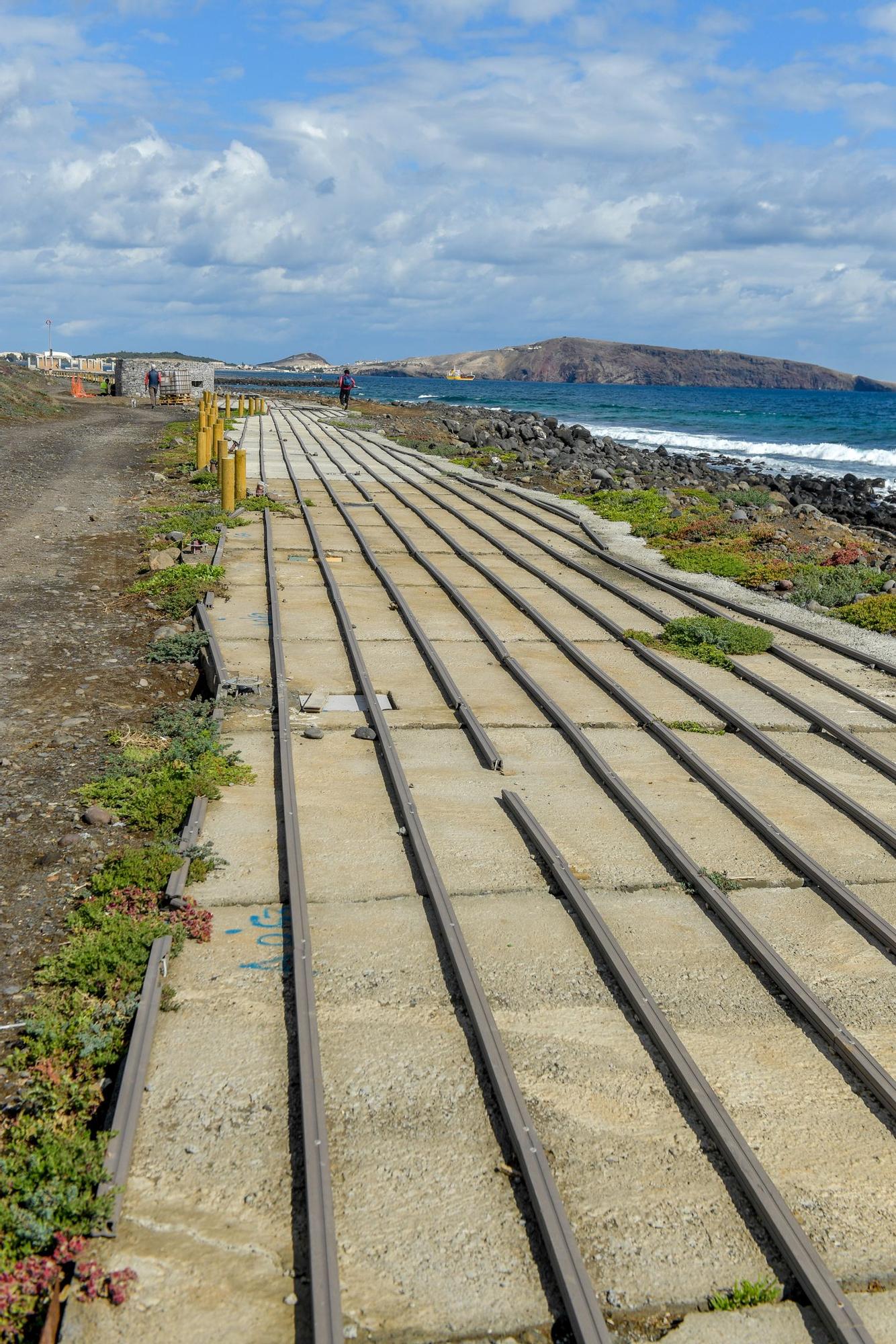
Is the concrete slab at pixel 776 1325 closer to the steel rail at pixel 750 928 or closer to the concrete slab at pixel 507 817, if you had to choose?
the steel rail at pixel 750 928

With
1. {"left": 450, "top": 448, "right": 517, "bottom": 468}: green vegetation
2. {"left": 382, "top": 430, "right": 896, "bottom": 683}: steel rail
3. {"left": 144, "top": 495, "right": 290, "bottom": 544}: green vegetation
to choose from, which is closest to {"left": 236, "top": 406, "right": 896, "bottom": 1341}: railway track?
{"left": 382, "top": 430, "right": 896, "bottom": 683}: steel rail

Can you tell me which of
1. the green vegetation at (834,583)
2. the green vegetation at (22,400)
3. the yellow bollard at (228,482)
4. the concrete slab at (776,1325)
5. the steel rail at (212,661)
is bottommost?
the concrete slab at (776,1325)

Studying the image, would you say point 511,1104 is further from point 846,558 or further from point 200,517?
point 200,517

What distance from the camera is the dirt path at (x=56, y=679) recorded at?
→ 21.5 feet

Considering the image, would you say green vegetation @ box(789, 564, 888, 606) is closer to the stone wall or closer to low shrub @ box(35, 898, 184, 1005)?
low shrub @ box(35, 898, 184, 1005)

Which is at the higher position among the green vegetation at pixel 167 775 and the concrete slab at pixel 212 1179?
the green vegetation at pixel 167 775

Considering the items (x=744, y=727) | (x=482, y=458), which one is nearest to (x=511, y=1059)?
(x=744, y=727)

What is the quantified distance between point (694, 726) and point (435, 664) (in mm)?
2850

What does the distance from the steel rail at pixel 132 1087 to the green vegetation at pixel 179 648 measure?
6110 millimetres

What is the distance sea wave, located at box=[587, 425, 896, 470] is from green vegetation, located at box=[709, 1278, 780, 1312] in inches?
2091

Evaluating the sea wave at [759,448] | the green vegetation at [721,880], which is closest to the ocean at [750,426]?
the sea wave at [759,448]

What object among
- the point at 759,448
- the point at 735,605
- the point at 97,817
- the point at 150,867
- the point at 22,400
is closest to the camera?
the point at 150,867

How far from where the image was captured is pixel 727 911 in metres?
6.46

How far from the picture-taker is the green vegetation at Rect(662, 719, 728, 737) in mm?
9938
